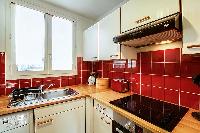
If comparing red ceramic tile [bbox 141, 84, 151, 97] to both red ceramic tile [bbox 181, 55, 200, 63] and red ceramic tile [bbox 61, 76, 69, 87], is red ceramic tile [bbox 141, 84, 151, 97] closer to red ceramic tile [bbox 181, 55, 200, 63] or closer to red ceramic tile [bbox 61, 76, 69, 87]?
red ceramic tile [bbox 181, 55, 200, 63]

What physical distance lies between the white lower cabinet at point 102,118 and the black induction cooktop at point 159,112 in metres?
0.17

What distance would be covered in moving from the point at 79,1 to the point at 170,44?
4.60 ft

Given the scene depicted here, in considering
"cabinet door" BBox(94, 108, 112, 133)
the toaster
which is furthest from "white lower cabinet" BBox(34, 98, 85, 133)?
the toaster

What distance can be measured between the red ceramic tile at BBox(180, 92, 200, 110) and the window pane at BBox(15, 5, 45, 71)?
1932 mm

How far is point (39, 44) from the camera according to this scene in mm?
2084

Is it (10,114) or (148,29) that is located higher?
(148,29)

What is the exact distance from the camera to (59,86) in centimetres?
228

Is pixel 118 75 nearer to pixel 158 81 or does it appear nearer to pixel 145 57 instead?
pixel 145 57

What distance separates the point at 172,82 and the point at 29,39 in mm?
2011

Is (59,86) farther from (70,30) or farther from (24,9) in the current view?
(24,9)

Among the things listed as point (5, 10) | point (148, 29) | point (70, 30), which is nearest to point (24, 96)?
point (5, 10)

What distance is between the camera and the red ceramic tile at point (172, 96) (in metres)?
1.40

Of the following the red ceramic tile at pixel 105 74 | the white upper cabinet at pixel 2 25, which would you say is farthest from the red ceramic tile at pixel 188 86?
the white upper cabinet at pixel 2 25

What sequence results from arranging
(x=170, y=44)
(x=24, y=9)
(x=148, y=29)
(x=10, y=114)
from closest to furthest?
(x=148, y=29) → (x=10, y=114) → (x=170, y=44) → (x=24, y=9)
